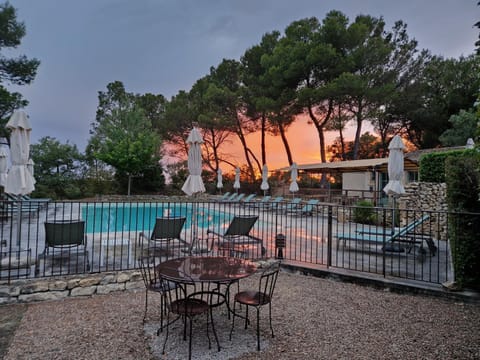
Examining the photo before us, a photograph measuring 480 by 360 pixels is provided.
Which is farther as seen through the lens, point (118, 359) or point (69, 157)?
point (69, 157)

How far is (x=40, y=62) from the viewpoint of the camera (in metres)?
15.8

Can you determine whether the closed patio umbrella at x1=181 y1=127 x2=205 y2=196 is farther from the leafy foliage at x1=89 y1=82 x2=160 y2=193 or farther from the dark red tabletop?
the leafy foliage at x1=89 y1=82 x2=160 y2=193

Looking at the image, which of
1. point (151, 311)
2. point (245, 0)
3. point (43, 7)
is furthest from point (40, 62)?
point (151, 311)

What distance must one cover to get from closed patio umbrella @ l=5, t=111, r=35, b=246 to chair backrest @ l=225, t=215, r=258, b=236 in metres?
3.91

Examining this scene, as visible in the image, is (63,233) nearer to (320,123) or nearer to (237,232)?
(237,232)

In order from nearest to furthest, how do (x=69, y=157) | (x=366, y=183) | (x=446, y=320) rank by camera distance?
1. (x=446, y=320)
2. (x=366, y=183)
3. (x=69, y=157)

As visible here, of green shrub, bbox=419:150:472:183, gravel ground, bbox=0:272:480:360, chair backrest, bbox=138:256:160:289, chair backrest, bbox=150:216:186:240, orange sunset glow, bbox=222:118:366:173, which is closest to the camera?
gravel ground, bbox=0:272:480:360

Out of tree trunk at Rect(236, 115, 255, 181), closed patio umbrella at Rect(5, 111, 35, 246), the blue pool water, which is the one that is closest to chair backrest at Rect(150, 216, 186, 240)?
the blue pool water

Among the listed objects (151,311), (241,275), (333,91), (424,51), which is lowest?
(151,311)

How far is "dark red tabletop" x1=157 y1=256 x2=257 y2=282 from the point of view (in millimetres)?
2883

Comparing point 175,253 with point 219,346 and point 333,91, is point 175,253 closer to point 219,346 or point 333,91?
point 219,346

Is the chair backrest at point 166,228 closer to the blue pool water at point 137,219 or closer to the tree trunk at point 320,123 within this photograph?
the blue pool water at point 137,219

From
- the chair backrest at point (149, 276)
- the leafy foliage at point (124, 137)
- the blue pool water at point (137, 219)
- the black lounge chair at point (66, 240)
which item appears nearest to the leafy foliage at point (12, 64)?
the leafy foliage at point (124, 137)

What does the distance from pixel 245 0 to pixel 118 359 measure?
1336cm
